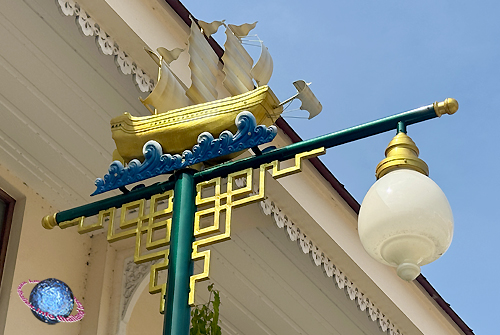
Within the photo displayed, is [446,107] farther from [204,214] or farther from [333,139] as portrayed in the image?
[204,214]

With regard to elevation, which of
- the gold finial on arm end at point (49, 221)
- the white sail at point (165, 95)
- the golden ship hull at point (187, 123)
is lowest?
the gold finial on arm end at point (49, 221)

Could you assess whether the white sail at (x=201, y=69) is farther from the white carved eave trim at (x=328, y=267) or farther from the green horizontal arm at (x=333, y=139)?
the white carved eave trim at (x=328, y=267)

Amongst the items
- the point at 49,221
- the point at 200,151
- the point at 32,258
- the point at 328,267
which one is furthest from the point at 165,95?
the point at 328,267

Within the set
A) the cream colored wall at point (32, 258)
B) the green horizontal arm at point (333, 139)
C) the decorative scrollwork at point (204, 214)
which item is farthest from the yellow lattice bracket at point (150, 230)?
the cream colored wall at point (32, 258)

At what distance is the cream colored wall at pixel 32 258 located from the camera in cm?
580

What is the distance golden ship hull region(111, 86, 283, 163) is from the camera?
401 centimetres

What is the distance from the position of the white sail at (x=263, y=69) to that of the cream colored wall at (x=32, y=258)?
228 centimetres

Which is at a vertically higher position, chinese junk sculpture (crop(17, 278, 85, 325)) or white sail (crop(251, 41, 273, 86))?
white sail (crop(251, 41, 273, 86))

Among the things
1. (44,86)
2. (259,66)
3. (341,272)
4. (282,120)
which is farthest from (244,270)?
(259,66)

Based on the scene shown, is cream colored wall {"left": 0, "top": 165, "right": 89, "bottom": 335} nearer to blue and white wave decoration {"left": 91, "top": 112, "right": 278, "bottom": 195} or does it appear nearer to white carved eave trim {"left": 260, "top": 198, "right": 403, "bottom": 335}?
white carved eave trim {"left": 260, "top": 198, "right": 403, "bottom": 335}

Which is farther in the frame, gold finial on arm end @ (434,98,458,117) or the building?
the building

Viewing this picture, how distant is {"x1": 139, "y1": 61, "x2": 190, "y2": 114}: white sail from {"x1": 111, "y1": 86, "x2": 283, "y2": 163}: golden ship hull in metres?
0.19

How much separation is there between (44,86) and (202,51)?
60.6 inches

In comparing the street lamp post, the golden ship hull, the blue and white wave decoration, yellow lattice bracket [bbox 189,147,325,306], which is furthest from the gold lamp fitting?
the golden ship hull
